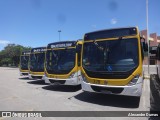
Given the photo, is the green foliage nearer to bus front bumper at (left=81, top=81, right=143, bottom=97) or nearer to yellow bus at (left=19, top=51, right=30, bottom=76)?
yellow bus at (left=19, top=51, right=30, bottom=76)

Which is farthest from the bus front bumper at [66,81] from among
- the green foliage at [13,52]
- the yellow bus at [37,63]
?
the green foliage at [13,52]

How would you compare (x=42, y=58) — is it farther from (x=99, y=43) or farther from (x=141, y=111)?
(x=141, y=111)

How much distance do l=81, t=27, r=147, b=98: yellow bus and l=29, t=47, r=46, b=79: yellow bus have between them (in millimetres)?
6031

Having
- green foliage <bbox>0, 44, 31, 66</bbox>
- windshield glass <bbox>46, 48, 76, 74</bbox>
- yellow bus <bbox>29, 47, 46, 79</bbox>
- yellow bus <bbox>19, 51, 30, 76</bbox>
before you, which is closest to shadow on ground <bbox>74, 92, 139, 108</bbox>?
windshield glass <bbox>46, 48, 76, 74</bbox>

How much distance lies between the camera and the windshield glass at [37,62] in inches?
523

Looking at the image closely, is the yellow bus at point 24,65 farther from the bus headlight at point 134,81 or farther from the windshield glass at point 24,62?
the bus headlight at point 134,81

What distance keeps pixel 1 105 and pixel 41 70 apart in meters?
5.87

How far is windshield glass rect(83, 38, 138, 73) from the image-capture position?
696 cm

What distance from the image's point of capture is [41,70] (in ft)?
42.9

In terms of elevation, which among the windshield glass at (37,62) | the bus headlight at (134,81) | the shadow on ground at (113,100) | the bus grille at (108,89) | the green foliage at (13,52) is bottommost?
the shadow on ground at (113,100)

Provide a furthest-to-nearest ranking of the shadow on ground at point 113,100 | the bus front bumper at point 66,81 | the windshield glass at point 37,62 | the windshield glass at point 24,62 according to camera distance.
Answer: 1. the windshield glass at point 24,62
2. the windshield glass at point 37,62
3. the bus front bumper at point 66,81
4. the shadow on ground at point 113,100

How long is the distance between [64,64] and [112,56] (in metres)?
3.78

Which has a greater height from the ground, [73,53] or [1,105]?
[73,53]

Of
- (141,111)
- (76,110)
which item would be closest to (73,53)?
(76,110)
